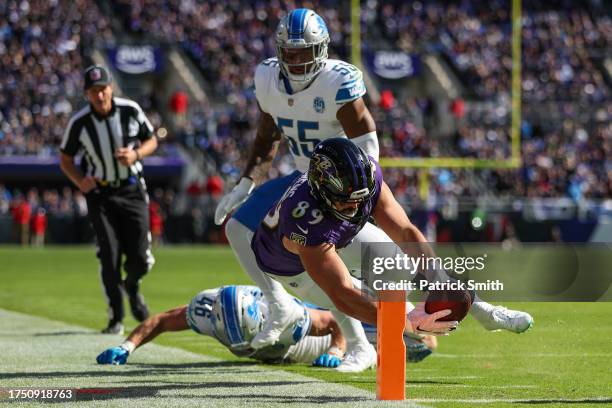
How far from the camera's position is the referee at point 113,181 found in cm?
835

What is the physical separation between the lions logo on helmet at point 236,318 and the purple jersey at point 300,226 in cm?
70

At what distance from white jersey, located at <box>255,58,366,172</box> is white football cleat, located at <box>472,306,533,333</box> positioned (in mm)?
1728

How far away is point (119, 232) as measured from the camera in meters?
8.51

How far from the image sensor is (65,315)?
31.1ft

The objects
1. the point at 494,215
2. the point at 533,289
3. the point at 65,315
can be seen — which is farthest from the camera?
the point at 494,215

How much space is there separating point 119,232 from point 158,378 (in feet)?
9.85

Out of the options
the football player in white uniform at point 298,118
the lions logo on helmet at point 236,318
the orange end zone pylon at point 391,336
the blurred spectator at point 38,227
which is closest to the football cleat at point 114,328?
the football player in white uniform at point 298,118

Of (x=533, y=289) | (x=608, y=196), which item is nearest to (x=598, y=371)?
(x=533, y=289)

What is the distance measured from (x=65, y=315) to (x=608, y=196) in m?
22.4

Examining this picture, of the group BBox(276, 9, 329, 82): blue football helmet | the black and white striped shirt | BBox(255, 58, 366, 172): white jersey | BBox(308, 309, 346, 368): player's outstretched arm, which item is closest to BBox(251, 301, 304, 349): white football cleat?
BBox(308, 309, 346, 368): player's outstretched arm

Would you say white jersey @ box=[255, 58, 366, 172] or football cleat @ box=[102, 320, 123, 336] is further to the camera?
football cleat @ box=[102, 320, 123, 336]

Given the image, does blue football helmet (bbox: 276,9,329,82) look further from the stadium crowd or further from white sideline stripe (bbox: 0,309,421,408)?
the stadium crowd

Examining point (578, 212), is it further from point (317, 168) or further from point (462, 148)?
point (317, 168)

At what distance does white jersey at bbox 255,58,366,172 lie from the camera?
20.9ft
